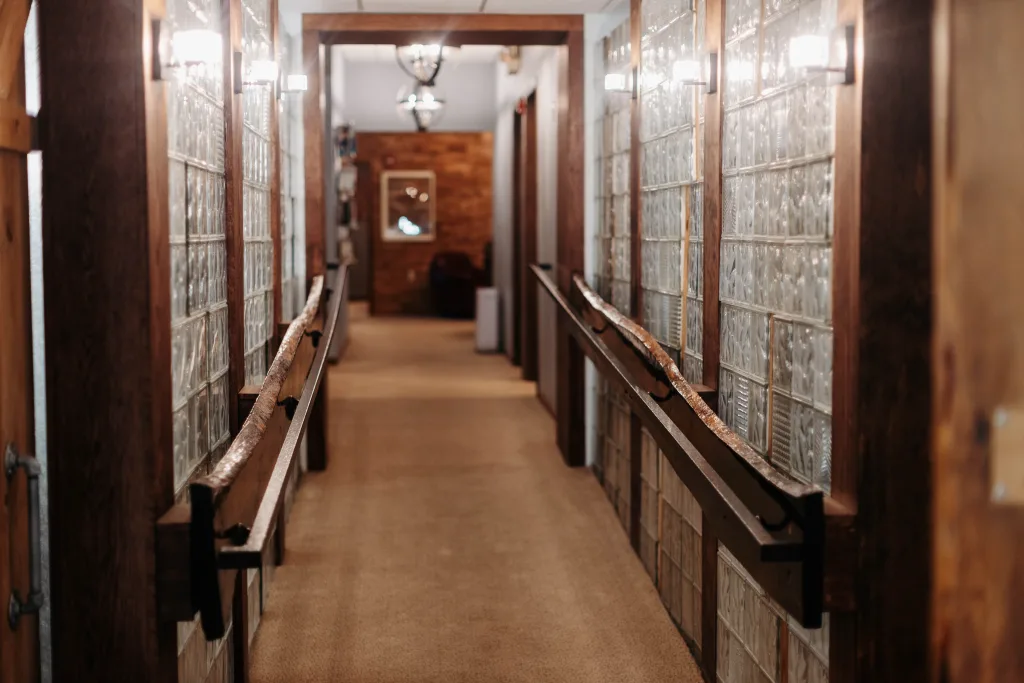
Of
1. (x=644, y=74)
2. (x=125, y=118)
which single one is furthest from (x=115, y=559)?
(x=644, y=74)

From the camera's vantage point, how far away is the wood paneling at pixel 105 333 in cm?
254

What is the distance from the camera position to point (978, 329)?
2480 millimetres

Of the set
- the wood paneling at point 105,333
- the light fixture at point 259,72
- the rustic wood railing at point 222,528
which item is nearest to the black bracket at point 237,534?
the rustic wood railing at point 222,528

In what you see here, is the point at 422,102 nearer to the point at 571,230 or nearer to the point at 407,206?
the point at 571,230

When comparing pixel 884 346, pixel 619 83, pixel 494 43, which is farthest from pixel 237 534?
pixel 494 43

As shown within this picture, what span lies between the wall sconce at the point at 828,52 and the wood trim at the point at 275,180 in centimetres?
292

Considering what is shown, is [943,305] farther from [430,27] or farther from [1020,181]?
[430,27]

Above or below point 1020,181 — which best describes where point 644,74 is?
above

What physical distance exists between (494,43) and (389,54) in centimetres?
601

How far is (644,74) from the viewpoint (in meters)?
5.09

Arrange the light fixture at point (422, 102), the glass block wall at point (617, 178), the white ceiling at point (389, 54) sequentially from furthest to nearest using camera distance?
the white ceiling at point (389, 54) → the light fixture at point (422, 102) → the glass block wall at point (617, 178)

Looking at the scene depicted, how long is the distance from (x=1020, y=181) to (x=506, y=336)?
9526 mm

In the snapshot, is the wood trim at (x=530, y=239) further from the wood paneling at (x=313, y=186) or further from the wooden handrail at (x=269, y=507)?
the wooden handrail at (x=269, y=507)

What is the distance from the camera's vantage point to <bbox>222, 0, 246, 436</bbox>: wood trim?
3.71 m
